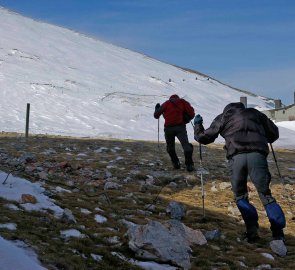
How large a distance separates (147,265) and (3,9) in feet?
323

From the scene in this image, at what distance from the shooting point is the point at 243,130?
7406 millimetres

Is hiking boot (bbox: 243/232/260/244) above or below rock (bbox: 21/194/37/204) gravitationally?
below

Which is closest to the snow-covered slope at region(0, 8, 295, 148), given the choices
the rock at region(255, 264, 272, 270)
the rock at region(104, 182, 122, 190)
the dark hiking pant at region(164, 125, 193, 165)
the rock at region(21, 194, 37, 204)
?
the dark hiking pant at region(164, 125, 193, 165)

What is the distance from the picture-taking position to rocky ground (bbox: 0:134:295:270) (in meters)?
5.68

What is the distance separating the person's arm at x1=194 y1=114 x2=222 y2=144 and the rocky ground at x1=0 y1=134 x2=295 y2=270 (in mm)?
1359

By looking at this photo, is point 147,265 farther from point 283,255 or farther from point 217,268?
point 283,255

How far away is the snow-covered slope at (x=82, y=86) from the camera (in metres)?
41.1

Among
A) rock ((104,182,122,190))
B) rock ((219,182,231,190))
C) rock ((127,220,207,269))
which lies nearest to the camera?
rock ((127,220,207,269))

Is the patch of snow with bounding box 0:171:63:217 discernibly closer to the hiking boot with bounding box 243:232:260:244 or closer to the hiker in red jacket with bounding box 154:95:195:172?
the hiking boot with bounding box 243:232:260:244

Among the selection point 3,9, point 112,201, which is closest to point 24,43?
point 3,9

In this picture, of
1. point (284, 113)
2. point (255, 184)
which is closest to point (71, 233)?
point (255, 184)

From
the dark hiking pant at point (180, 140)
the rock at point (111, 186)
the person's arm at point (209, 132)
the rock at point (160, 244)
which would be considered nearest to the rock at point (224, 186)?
the dark hiking pant at point (180, 140)

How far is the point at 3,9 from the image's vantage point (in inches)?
3782

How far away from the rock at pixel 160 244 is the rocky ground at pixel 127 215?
21 millimetres
